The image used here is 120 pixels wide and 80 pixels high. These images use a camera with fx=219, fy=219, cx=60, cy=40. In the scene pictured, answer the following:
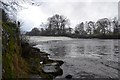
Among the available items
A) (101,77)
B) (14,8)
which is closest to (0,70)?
(14,8)

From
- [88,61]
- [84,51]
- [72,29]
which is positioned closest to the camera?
[88,61]

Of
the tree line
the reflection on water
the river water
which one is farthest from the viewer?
the tree line

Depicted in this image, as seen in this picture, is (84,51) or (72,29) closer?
(84,51)

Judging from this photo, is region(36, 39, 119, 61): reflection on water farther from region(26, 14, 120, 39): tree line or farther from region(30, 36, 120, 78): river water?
region(26, 14, 120, 39): tree line

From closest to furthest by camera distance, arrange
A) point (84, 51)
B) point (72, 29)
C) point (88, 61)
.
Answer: point (88, 61) < point (84, 51) < point (72, 29)

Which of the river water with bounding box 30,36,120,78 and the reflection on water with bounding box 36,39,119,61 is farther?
the reflection on water with bounding box 36,39,119,61

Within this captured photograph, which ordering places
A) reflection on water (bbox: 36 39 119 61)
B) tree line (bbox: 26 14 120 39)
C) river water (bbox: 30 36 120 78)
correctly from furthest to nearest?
tree line (bbox: 26 14 120 39), reflection on water (bbox: 36 39 119 61), river water (bbox: 30 36 120 78)

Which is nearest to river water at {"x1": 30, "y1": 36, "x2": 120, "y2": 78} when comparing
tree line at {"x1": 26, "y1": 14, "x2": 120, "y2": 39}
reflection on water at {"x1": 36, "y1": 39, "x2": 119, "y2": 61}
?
reflection on water at {"x1": 36, "y1": 39, "x2": 119, "y2": 61}

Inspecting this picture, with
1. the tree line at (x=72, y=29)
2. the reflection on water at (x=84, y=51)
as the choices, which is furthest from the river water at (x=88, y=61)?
the tree line at (x=72, y=29)

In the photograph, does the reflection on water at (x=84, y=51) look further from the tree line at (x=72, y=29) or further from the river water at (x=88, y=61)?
the tree line at (x=72, y=29)

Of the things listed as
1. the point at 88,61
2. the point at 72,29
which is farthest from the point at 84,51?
the point at 72,29

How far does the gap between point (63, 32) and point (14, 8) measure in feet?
330

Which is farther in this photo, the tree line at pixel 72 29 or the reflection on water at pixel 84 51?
the tree line at pixel 72 29

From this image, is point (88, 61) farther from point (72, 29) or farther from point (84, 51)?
point (72, 29)
